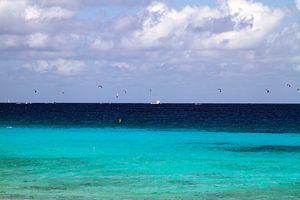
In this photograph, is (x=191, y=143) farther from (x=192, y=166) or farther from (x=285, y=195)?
(x=285, y=195)

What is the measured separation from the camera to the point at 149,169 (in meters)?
37.0

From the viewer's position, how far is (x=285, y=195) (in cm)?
2794

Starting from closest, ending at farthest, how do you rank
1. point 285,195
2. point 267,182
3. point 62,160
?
1. point 285,195
2. point 267,182
3. point 62,160

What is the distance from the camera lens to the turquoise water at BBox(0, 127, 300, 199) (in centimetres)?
2842

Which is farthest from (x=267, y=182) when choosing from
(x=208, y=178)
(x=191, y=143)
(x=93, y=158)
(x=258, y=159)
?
(x=191, y=143)

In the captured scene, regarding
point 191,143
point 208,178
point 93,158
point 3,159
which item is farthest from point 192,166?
point 191,143

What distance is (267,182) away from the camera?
3194 centimetres

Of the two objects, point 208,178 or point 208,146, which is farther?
point 208,146

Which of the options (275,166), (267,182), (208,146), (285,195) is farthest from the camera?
(208,146)

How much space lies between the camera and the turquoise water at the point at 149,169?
93.2ft

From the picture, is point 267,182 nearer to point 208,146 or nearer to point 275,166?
point 275,166

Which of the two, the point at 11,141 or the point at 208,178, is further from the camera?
the point at 11,141

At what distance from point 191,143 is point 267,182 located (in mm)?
25276

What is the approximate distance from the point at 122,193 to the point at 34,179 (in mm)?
6695
